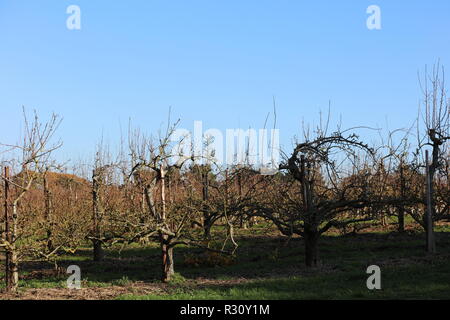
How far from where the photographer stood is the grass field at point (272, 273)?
8.72 meters

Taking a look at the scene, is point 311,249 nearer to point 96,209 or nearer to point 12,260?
point 12,260

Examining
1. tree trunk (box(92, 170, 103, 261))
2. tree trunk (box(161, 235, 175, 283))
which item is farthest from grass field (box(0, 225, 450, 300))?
tree trunk (box(92, 170, 103, 261))

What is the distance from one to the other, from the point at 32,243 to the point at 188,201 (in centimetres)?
410

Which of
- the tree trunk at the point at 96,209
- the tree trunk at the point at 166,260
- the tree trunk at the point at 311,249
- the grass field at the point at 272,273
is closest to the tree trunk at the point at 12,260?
the grass field at the point at 272,273

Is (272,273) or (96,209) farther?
(96,209)

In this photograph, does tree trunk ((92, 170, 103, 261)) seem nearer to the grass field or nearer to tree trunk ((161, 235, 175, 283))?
the grass field

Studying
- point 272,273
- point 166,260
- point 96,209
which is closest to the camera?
point 166,260

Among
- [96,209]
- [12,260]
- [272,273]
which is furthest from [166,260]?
[96,209]

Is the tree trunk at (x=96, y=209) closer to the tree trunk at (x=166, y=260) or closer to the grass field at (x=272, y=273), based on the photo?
the grass field at (x=272, y=273)

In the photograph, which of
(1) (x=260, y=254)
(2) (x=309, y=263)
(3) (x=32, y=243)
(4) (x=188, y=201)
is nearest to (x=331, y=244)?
(1) (x=260, y=254)

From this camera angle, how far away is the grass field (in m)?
8.72

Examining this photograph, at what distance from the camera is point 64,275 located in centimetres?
1268

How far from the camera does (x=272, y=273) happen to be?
456 inches
